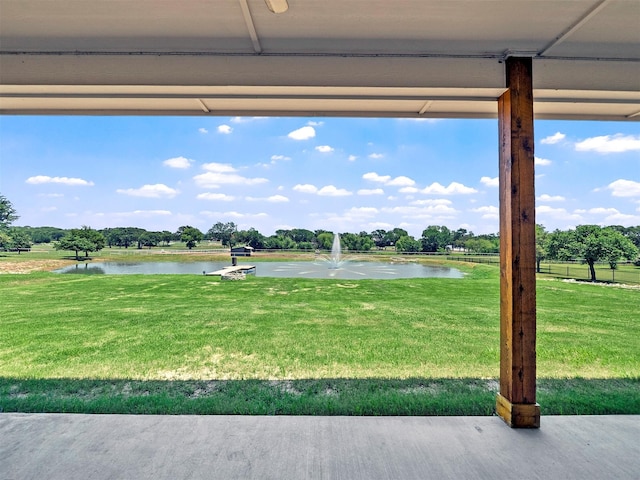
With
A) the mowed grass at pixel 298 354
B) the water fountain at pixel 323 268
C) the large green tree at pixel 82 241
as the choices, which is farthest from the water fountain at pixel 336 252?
the large green tree at pixel 82 241

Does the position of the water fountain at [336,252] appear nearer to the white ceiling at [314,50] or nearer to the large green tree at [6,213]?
the large green tree at [6,213]

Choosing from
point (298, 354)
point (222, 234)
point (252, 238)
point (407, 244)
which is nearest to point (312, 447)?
point (298, 354)

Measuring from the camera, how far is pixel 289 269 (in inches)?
649

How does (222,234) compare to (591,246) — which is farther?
(222,234)

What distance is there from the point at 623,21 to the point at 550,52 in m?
0.32

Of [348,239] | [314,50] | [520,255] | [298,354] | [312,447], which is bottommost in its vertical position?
[298,354]

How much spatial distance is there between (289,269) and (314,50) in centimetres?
1482

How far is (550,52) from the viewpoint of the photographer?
78.2 inches

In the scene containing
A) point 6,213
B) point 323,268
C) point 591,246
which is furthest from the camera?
point 323,268

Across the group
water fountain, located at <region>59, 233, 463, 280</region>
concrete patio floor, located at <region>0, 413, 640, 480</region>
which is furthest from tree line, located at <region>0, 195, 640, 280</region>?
concrete patio floor, located at <region>0, 413, 640, 480</region>

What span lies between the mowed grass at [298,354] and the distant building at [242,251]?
9223 millimetres

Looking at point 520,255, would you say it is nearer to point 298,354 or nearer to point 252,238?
point 298,354

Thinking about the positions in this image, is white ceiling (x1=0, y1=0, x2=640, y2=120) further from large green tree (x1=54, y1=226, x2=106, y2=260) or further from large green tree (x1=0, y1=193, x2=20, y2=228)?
large green tree (x1=54, y1=226, x2=106, y2=260)

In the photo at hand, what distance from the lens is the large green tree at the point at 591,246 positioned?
415 inches
